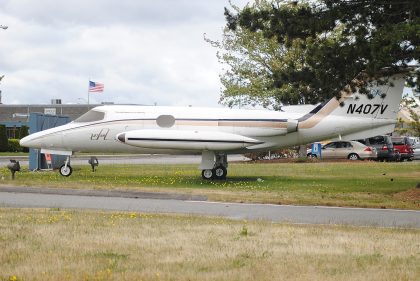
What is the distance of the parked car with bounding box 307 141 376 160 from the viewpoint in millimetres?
44469

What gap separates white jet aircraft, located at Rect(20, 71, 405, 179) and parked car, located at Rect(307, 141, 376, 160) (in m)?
20.8

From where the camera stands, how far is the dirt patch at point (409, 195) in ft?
57.7

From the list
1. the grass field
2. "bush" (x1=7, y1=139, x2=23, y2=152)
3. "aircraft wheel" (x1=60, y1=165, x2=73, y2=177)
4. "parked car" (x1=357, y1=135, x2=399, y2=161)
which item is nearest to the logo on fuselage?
"aircraft wheel" (x1=60, y1=165, x2=73, y2=177)

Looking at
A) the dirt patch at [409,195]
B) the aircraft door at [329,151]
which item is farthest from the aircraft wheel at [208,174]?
the aircraft door at [329,151]

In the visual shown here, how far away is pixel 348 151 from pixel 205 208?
31.2 metres

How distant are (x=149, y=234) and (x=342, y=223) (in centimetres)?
417

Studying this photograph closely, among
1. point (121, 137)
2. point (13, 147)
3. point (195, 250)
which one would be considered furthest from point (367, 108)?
point (13, 147)

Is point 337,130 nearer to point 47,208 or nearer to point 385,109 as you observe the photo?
point 385,109

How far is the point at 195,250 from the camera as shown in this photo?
860 centimetres

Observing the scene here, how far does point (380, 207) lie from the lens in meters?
16.0

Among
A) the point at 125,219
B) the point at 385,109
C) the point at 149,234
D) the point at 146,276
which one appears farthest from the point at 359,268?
the point at 385,109

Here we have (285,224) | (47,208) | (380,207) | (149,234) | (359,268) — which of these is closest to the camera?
(359,268)

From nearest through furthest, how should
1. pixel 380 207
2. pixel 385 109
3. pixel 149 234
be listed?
pixel 149 234 → pixel 380 207 → pixel 385 109

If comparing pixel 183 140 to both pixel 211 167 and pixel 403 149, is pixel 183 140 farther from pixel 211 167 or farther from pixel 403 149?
pixel 403 149
